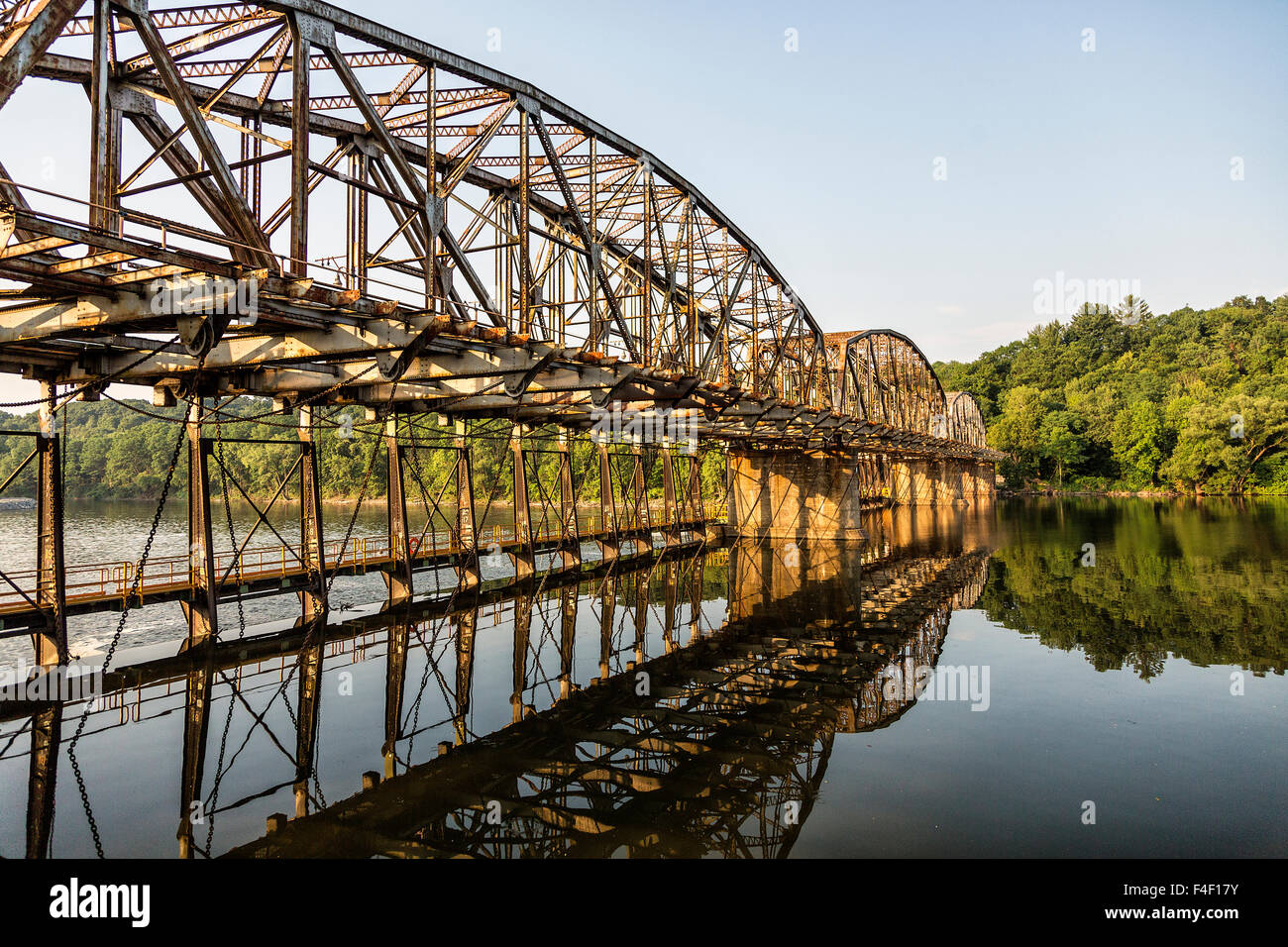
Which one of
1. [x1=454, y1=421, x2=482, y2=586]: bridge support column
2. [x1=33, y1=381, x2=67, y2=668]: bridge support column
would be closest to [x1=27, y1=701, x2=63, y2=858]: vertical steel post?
[x1=33, y1=381, x2=67, y2=668]: bridge support column

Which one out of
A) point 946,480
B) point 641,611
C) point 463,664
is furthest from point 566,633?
point 946,480

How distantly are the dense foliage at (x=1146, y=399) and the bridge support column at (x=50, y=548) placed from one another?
112432 millimetres

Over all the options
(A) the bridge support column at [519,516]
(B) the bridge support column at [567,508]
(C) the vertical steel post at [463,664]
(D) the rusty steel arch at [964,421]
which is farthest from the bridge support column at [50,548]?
(D) the rusty steel arch at [964,421]

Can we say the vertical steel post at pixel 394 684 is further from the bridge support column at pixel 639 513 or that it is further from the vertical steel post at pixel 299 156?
the bridge support column at pixel 639 513

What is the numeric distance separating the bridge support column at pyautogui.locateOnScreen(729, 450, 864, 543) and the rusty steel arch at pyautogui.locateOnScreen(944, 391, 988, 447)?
149 feet

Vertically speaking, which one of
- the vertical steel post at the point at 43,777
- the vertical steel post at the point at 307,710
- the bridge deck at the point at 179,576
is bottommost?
the vertical steel post at the point at 307,710

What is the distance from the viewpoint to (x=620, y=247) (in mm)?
29328

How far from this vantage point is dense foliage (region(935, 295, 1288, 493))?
91000 millimetres

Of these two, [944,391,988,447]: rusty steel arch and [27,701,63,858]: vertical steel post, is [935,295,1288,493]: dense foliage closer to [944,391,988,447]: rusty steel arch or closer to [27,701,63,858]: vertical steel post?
[944,391,988,447]: rusty steel arch

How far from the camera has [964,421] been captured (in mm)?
98500

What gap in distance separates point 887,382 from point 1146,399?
74.9 meters

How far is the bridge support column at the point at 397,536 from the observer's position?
924 inches

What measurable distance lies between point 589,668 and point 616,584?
11.8 m
